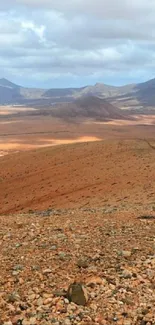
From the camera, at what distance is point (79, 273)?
306 inches

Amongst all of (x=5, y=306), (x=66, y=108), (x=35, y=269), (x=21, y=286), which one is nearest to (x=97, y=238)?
(x=35, y=269)

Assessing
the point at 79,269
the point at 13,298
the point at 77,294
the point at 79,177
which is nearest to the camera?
the point at 77,294

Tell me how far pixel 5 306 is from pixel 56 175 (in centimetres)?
2221

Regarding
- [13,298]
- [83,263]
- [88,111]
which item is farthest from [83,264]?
[88,111]

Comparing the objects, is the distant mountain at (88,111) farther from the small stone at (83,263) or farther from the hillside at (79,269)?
the small stone at (83,263)

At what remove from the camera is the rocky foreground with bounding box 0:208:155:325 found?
6.44 metres

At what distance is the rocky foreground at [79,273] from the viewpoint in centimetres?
644

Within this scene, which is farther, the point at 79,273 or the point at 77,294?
the point at 79,273

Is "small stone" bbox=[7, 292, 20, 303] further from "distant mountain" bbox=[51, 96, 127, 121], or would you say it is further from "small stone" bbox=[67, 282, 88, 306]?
→ "distant mountain" bbox=[51, 96, 127, 121]

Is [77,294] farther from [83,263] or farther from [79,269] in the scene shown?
[83,263]

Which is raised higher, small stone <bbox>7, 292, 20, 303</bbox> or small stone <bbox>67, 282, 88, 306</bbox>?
small stone <bbox>67, 282, 88, 306</bbox>

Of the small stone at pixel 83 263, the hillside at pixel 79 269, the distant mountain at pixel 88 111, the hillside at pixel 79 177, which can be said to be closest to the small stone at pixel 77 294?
the hillside at pixel 79 269

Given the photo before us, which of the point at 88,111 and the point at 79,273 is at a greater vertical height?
the point at 88,111

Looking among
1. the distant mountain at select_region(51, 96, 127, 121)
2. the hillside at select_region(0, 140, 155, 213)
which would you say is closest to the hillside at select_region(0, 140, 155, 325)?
the hillside at select_region(0, 140, 155, 213)
